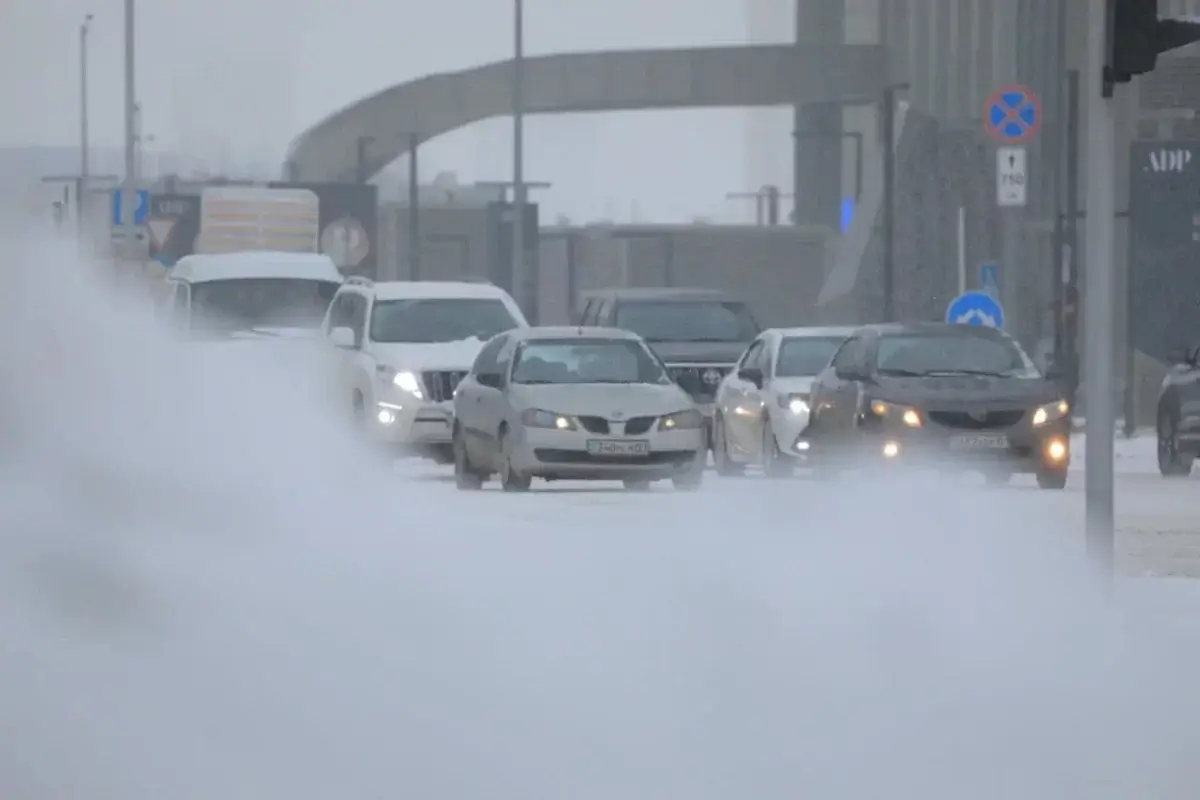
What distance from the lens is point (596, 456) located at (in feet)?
78.4

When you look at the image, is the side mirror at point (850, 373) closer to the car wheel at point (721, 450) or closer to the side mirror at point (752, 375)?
the side mirror at point (752, 375)

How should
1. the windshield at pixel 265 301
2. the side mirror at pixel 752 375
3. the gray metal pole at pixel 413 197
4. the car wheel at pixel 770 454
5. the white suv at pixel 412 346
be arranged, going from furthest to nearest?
the gray metal pole at pixel 413 197 → the windshield at pixel 265 301 → the white suv at pixel 412 346 → the car wheel at pixel 770 454 → the side mirror at pixel 752 375

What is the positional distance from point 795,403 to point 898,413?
3087mm

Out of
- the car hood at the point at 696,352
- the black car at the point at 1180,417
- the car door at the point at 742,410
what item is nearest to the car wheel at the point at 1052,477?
the car door at the point at 742,410

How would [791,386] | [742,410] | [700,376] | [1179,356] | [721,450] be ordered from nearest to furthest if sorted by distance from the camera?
[791,386] < [742,410] < [1179,356] < [721,450] < [700,376]

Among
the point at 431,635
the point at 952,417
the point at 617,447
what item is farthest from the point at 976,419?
the point at 431,635

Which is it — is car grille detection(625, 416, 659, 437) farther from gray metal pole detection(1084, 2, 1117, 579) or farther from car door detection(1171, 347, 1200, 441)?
gray metal pole detection(1084, 2, 1117, 579)

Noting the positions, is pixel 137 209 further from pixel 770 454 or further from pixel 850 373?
pixel 850 373

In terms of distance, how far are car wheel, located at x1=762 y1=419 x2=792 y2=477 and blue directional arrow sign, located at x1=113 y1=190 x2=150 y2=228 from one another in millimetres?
18221

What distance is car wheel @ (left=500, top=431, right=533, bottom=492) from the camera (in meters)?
24.1

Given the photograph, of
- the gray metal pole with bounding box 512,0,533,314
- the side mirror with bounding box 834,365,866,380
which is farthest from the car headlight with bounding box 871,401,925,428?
the gray metal pole with bounding box 512,0,533,314

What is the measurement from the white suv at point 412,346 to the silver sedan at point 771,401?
2.24 m

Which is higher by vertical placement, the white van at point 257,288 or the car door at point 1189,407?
the white van at point 257,288

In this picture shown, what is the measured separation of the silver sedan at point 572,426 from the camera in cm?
2394
